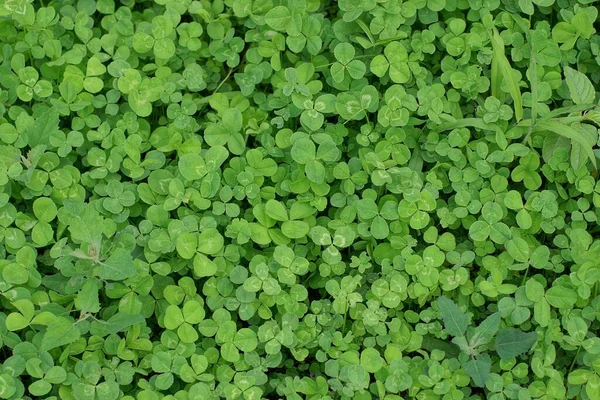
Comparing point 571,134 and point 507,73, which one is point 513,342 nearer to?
point 571,134

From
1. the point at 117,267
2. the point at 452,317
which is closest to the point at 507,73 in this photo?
the point at 452,317

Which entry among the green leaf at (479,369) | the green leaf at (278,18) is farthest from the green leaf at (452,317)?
the green leaf at (278,18)

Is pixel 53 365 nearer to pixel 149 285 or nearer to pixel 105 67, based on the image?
pixel 149 285

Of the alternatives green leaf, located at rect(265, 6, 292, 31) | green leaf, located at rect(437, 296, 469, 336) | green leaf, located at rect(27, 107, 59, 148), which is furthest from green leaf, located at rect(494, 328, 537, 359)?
green leaf, located at rect(27, 107, 59, 148)

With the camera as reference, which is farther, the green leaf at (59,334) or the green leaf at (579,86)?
the green leaf at (579,86)

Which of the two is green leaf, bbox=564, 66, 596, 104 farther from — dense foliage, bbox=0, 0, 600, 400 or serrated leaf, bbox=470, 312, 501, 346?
serrated leaf, bbox=470, 312, 501, 346

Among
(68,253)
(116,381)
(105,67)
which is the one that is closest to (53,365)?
(116,381)

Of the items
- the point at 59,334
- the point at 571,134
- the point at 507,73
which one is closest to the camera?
the point at 59,334

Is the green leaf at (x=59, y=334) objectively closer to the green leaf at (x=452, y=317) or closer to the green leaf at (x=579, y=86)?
the green leaf at (x=452, y=317)
